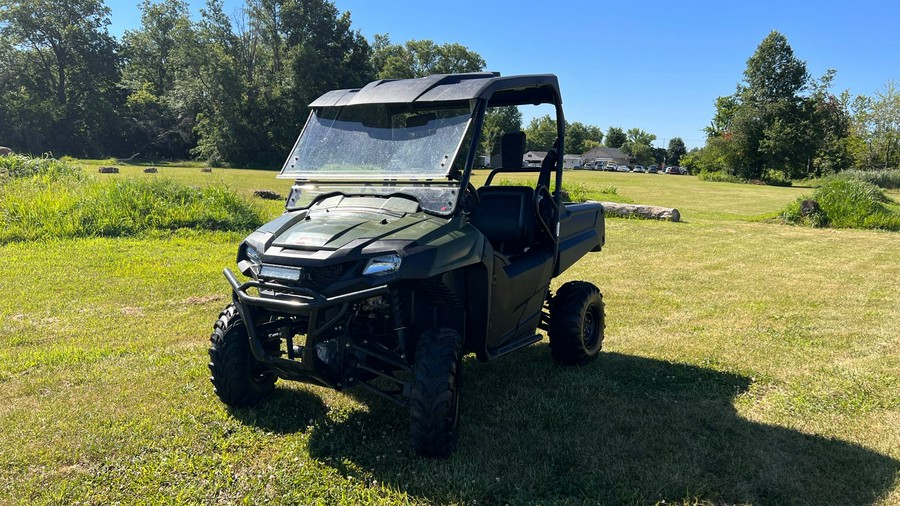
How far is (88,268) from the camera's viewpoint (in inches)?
332

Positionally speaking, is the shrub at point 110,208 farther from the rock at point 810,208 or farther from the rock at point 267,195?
the rock at point 810,208

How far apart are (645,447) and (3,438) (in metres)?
3.98

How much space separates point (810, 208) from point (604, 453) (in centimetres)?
1571

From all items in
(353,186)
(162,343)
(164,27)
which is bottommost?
(162,343)

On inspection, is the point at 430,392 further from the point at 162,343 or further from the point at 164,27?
the point at 164,27

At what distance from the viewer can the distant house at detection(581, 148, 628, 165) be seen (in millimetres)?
122625

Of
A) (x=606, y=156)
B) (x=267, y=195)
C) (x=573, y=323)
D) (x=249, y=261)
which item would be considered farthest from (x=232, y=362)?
(x=606, y=156)

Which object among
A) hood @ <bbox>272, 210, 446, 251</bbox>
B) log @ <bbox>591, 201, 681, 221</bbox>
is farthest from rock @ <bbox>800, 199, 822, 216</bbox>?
hood @ <bbox>272, 210, 446, 251</bbox>

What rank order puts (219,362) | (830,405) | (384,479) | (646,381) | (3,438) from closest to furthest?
1. (384,479)
2. (3,438)
3. (219,362)
4. (830,405)
5. (646,381)

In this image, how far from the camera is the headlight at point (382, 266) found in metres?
3.24

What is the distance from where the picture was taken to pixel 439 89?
159 inches

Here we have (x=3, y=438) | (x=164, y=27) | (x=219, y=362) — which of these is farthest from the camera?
(x=164, y=27)

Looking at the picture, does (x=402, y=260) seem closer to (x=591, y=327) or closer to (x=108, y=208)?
(x=591, y=327)

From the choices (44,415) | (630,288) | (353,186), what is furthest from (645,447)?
(630,288)
